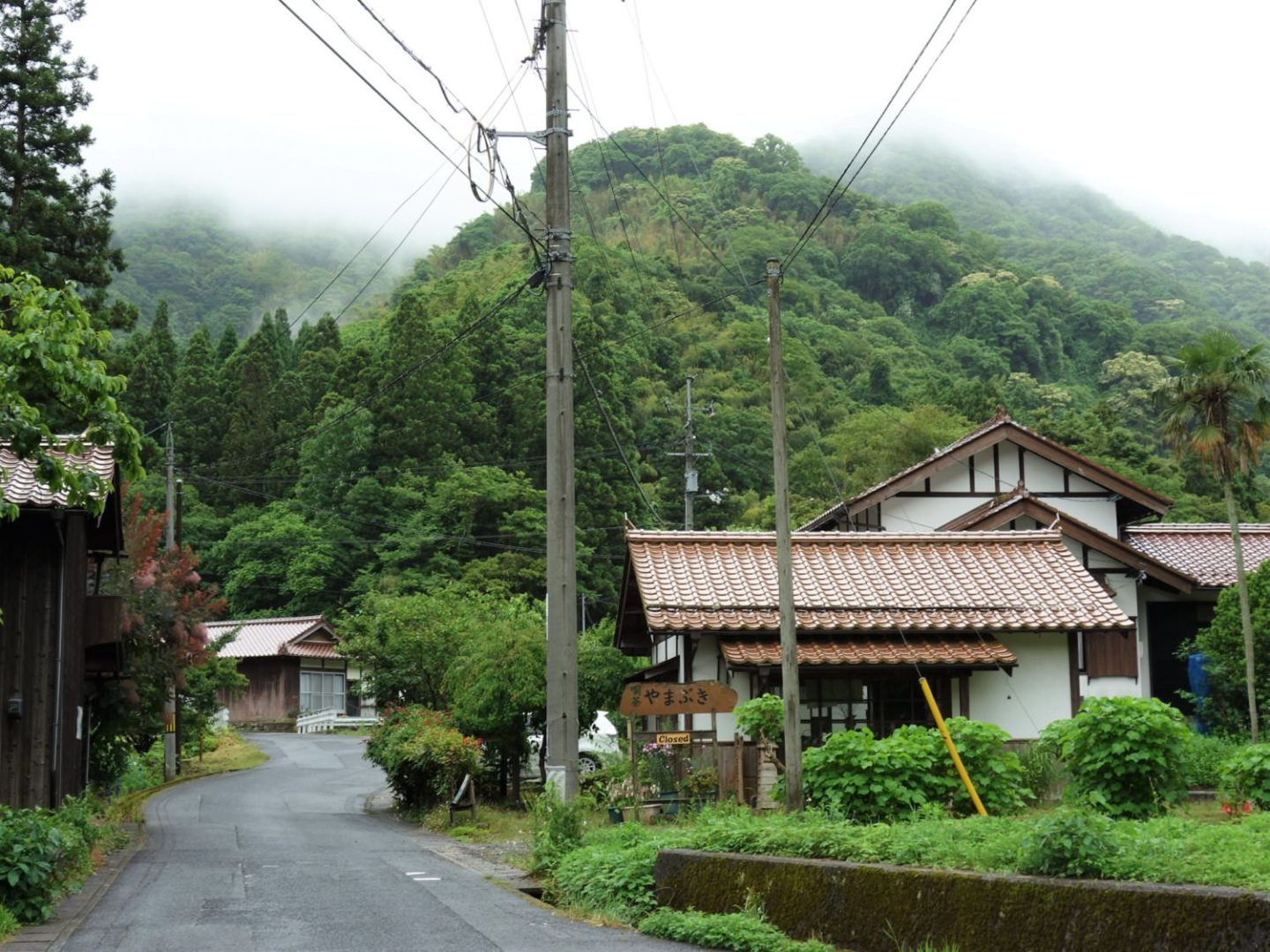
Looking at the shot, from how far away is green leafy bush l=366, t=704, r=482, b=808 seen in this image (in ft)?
73.0

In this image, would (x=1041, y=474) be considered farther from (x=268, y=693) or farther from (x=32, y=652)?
(x=268, y=693)

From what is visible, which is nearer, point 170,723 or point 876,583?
point 876,583

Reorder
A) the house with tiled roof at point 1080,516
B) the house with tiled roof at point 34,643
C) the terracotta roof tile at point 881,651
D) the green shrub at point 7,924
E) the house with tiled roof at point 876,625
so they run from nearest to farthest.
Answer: the green shrub at point 7,924 → the house with tiled roof at point 34,643 → the terracotta roof tile at point 881,651 → the house with tiled roof at point 876,625 → the house with tiled roof at point 1080,516

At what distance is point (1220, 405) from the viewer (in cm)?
2384

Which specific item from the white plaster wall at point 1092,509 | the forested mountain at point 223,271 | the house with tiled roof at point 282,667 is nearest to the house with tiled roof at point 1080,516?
the white plaster wall at point 1092,509

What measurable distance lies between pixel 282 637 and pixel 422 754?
35526 mm

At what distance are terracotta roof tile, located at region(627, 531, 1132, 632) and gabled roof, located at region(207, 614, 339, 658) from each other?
1421 inches

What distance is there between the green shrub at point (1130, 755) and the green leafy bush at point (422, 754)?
436 inches

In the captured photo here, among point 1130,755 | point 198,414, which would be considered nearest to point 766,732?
point 1130,755

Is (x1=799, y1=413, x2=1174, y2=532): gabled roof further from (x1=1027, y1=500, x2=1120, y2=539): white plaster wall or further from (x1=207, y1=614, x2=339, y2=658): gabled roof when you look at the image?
(x1=207, y1=614, x2=339, y2=658): gabled roof

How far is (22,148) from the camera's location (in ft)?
104

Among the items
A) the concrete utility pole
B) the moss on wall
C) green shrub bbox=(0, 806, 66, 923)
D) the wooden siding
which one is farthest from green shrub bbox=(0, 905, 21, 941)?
the wooden siding

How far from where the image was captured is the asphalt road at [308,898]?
34.2ft

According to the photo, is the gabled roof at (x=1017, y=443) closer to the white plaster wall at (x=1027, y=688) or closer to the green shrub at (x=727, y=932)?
the white plaster wall at (x=1027, y=688)
